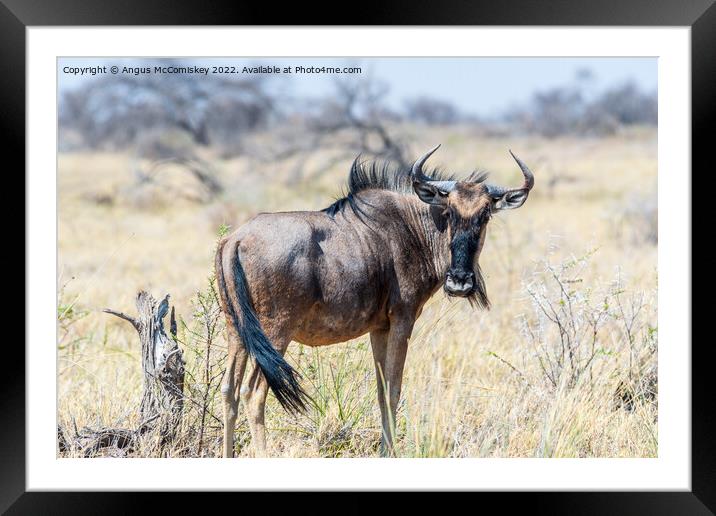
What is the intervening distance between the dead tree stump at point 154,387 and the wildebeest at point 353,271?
0.68 metres

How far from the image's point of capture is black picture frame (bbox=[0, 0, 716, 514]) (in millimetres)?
4965

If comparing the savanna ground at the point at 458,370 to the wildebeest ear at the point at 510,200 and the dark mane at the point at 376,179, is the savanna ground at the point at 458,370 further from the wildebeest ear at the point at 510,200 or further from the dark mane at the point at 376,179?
the dark mane at the point at 376,179

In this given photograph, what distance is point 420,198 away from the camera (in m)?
6.09

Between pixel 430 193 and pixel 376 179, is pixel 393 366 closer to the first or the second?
pixel 430 193

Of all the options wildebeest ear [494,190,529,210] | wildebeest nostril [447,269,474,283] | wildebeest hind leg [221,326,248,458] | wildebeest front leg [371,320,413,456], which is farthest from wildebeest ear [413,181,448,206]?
wildebeest hind leg [221,326,248,458]

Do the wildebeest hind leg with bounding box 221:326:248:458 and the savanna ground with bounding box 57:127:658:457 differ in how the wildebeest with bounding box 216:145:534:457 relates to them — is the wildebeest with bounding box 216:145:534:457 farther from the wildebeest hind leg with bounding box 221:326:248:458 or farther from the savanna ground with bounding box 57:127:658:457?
the savanna ground with bounding box 57:127:658:457

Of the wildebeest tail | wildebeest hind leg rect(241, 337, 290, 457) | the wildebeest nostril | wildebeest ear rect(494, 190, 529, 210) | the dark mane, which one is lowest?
wildebeest hind leg rect(241, 337, 290, 457)

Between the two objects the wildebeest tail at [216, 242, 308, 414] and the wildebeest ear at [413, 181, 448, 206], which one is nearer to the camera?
the wildebeest tail at [216, 242, 308, 414]

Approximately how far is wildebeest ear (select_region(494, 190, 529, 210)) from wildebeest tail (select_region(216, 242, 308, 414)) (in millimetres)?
1817

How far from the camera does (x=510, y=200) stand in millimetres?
6066

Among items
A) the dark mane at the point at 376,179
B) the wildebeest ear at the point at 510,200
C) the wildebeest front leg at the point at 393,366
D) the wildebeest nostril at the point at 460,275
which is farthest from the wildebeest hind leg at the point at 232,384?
the wildebeest ear at the point at 510,200
